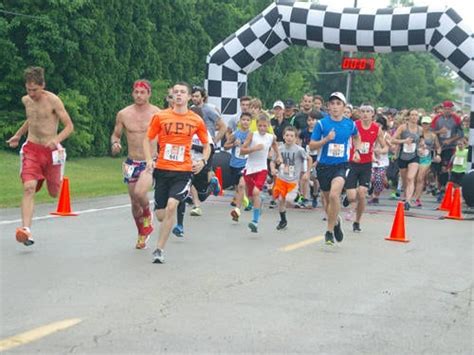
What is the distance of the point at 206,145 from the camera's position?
9.37 metres

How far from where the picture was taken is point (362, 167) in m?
12.9

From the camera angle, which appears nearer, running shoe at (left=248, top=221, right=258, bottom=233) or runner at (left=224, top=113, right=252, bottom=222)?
running shoe at (left=248, top=221, right=258, bottom=233)

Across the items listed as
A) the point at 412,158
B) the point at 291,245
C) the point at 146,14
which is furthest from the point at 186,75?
the point at 291,245

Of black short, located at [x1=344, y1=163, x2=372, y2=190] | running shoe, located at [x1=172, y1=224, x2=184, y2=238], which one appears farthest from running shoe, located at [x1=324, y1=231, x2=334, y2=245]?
black short, located at [x1=344, y1=163, x2=372, y2=190]

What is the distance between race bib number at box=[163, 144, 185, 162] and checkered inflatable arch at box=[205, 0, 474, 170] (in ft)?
30.7

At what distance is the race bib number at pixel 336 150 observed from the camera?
11.0m

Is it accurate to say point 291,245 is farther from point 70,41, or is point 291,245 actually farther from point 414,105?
point 414,105

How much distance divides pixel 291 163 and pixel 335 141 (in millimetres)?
2125

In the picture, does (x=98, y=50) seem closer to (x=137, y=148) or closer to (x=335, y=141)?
(x=335, y=141)

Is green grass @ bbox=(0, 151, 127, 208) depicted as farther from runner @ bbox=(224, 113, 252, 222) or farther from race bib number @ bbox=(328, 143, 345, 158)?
race bib number @ bbox=(328, 143, 345, 158)

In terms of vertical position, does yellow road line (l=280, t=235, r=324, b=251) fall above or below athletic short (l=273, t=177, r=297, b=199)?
below

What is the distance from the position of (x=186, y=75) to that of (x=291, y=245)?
2251cm

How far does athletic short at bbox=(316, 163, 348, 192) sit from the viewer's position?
11.0m

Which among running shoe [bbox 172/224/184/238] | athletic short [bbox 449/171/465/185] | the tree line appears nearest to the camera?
running shoe [bbox 172/224/184/238]
